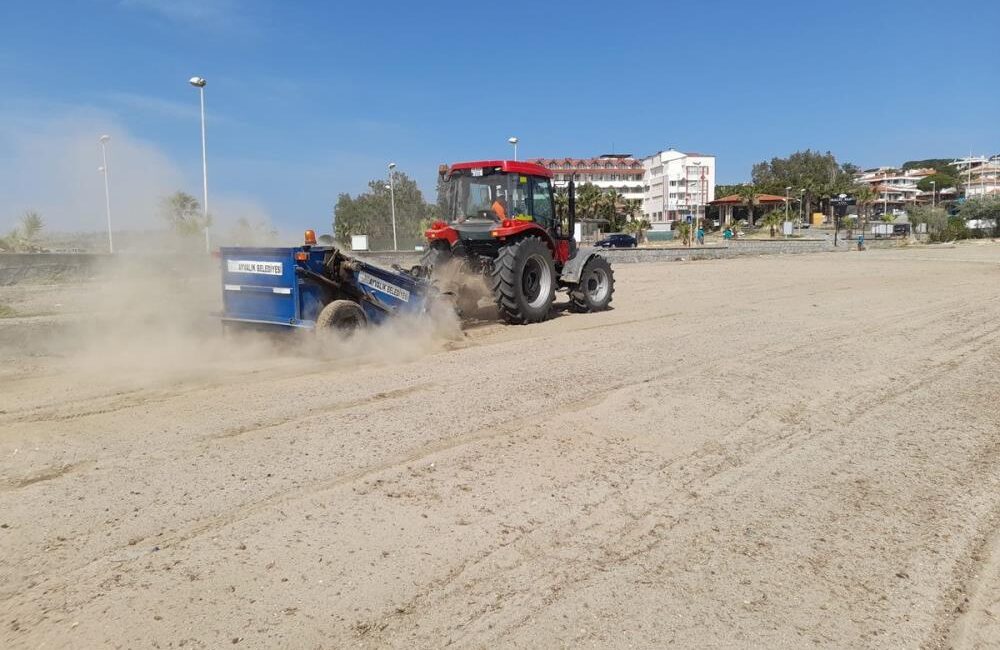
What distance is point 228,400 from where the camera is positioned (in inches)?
245

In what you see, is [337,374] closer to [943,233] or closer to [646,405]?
[646,405]

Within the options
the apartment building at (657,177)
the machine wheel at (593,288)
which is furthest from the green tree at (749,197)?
the machine wheel at (593,288)

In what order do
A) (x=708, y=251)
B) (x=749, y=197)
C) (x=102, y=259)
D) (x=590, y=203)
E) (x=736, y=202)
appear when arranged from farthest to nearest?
(x=736, y=202) < (x=749, y=197) < (x=590, y=203) < (x=708, y=251) < (x=102, y=259)

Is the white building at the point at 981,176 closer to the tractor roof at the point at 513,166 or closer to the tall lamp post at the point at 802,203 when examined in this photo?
the tall lamp post at the point at 802,203

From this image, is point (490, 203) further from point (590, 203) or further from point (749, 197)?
point (749, 197)

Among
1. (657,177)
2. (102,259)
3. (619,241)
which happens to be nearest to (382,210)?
(619,241)

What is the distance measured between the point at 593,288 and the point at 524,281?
2.32 metres

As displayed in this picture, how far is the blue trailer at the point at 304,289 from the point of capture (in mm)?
8125

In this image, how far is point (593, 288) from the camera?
12.9 m

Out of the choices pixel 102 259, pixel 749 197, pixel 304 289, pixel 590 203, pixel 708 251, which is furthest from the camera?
pixel 749 197

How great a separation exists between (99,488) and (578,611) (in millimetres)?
2997

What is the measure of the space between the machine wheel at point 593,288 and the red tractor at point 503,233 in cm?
94

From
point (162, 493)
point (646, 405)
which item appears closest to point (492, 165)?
point (646, 405)

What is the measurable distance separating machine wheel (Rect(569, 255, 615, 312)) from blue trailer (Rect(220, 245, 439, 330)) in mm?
4370
